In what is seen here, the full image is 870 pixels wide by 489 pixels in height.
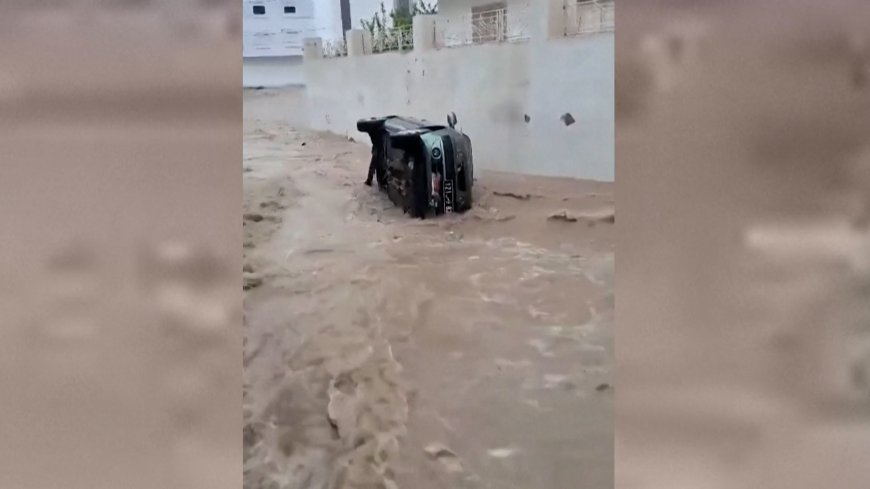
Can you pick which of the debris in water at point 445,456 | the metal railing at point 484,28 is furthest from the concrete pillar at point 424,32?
the debris in water at point 445,456

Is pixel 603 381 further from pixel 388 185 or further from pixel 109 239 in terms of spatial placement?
pixel 109 239

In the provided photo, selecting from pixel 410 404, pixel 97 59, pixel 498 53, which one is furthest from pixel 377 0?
pixel 410 404

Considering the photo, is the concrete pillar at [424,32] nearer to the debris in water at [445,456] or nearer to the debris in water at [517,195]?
the debris in water at [517,195]

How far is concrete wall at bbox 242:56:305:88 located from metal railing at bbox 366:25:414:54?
81mm

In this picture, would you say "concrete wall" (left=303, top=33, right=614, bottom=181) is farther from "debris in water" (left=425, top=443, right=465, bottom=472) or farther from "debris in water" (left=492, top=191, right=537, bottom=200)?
"debris in water" (left=425, top=443, right=465, bottom=472)

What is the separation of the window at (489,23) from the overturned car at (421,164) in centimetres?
8

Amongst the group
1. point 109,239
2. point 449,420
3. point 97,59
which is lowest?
point 449,420

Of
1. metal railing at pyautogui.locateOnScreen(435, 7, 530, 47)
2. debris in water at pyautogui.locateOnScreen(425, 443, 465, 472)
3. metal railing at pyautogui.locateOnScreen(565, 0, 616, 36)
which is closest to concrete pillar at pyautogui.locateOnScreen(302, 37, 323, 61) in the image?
metal railing at pyautogui.locateOnScreen(435, 7, 530, 47)

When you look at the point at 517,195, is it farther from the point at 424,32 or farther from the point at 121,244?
the point at 121,244

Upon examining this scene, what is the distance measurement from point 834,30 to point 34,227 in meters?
0.69

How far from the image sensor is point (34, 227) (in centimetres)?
59

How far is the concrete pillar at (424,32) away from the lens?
0.72 meters

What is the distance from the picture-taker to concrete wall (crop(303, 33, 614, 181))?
2.23 feet

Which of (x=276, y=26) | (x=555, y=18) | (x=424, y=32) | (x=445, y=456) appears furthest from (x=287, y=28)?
(x=445, y=456)
